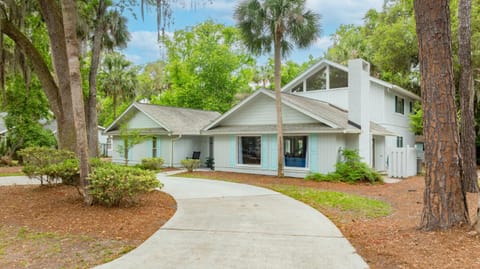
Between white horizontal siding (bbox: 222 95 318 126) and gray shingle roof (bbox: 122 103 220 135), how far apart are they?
122 inches

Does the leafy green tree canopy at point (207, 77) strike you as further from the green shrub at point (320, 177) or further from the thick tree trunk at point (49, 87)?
the thick tree trunk at point (49, 87)

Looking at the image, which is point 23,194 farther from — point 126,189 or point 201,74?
point 201,74

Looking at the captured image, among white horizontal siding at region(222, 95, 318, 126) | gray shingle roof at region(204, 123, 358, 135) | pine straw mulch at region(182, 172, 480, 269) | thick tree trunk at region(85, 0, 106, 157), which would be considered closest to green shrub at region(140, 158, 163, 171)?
thick tree trunk at region(85, 0, 106, 157)

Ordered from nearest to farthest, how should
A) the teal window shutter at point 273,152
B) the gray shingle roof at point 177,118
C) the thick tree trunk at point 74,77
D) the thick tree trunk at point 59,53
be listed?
the thick tree trunk at point 74,77
the thick tree trunk at point 59,53
the teal window shutter at point 273,152
the gray shingle roof at point 177,118

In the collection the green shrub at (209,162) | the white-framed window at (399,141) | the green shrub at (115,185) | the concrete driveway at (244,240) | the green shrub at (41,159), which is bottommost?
the concrete driveway at (244,240)

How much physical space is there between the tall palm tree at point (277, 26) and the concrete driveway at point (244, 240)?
24.0 feet

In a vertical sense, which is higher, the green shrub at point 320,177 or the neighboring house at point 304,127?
the neighboring house at point 304,127

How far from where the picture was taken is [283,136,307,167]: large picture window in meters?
14.6

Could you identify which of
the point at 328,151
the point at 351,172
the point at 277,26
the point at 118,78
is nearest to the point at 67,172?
the point at 277,26

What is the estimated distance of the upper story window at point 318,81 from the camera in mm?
18456

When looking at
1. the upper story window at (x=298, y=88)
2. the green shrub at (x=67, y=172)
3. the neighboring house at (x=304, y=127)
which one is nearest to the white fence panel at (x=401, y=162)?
the neighboring house at (x=304, y=127)

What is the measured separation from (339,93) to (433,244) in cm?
1430

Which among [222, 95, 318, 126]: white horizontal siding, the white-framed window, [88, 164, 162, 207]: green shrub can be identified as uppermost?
[222, 95, 318, 126]: white horizontal siding

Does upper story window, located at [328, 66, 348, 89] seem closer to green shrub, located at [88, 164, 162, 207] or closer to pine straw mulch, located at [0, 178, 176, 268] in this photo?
pine straw mulch, located at [0, 178, 176, 268]
